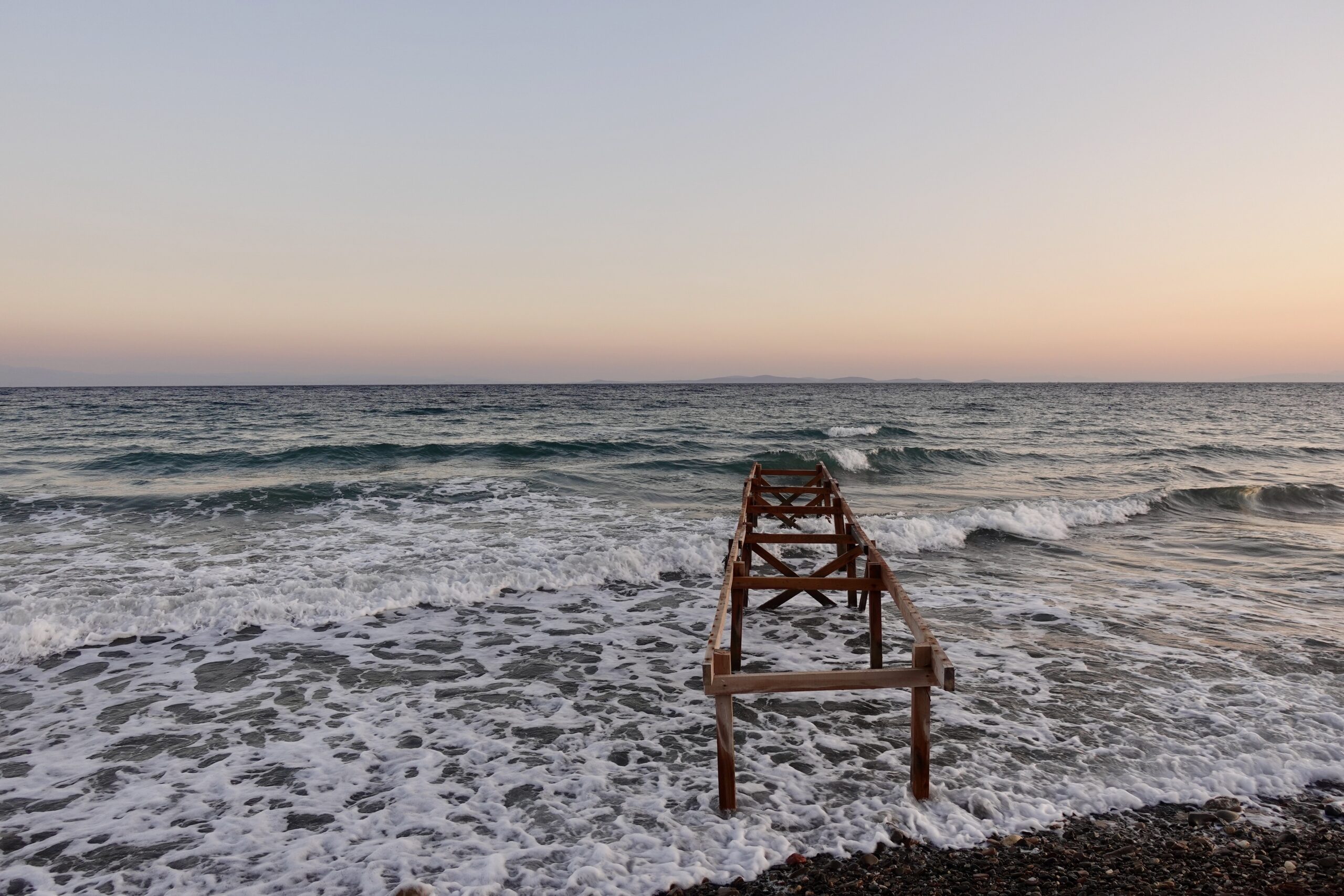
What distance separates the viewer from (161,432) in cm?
3216

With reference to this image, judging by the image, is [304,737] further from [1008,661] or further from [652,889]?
[1008,661]

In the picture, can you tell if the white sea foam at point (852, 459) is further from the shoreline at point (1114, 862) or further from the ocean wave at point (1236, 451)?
the shoreline at point (1114, 862)

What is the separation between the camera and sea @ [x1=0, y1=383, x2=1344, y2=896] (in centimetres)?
470

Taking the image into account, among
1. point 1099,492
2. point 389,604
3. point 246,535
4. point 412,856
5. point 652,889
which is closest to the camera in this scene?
point 652,889

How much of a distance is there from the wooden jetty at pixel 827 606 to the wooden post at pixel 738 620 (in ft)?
0.05

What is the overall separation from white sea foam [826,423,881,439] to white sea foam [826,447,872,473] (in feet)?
23.0

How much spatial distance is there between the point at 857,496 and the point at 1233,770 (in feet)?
49.2

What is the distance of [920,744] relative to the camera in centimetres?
483

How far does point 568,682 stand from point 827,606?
4.33 metres

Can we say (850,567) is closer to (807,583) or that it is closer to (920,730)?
(807,583)

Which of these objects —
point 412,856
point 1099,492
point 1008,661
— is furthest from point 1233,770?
point 1099,492

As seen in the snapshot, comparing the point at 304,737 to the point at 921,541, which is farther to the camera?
the point at 921,541

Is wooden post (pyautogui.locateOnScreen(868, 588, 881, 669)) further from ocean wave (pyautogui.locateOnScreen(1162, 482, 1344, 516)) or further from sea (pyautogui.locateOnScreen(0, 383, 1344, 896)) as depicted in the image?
ocean wave (pyautogui.locateOnScreen(1162, 482, 1344, 516))

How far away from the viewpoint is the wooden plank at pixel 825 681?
433 cm
